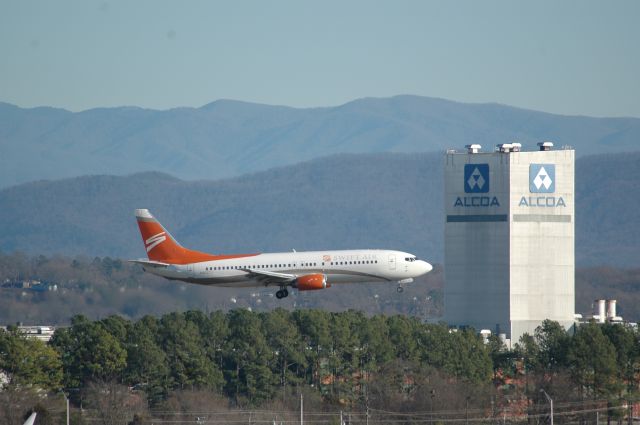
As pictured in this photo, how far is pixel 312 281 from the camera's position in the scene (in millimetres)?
153875

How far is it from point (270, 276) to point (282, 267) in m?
1.63

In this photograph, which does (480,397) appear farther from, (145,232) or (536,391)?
(145,232)

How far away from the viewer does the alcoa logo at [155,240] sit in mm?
161875

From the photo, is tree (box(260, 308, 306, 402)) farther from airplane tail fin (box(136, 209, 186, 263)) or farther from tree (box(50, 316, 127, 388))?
airplane tail fin (box(136, 209, 186, 263))

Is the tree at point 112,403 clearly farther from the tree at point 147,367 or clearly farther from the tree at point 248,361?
the tree at point 248,361

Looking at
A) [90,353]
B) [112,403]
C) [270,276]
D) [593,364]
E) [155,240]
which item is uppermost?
[155,240]

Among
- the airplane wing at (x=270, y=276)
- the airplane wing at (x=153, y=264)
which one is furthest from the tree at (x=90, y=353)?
the airplane wing at (x=270, y=276)

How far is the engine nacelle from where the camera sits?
15350cm

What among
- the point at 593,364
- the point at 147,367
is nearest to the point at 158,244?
the point at 147,367

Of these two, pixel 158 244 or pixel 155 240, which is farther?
pixel 155 240

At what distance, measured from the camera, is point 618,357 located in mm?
189750

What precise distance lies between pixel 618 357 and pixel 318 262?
52.9 metres

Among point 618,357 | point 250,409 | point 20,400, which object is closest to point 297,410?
point 250,409

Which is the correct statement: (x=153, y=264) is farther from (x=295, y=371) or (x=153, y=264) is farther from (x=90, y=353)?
(x=295, y=371)
